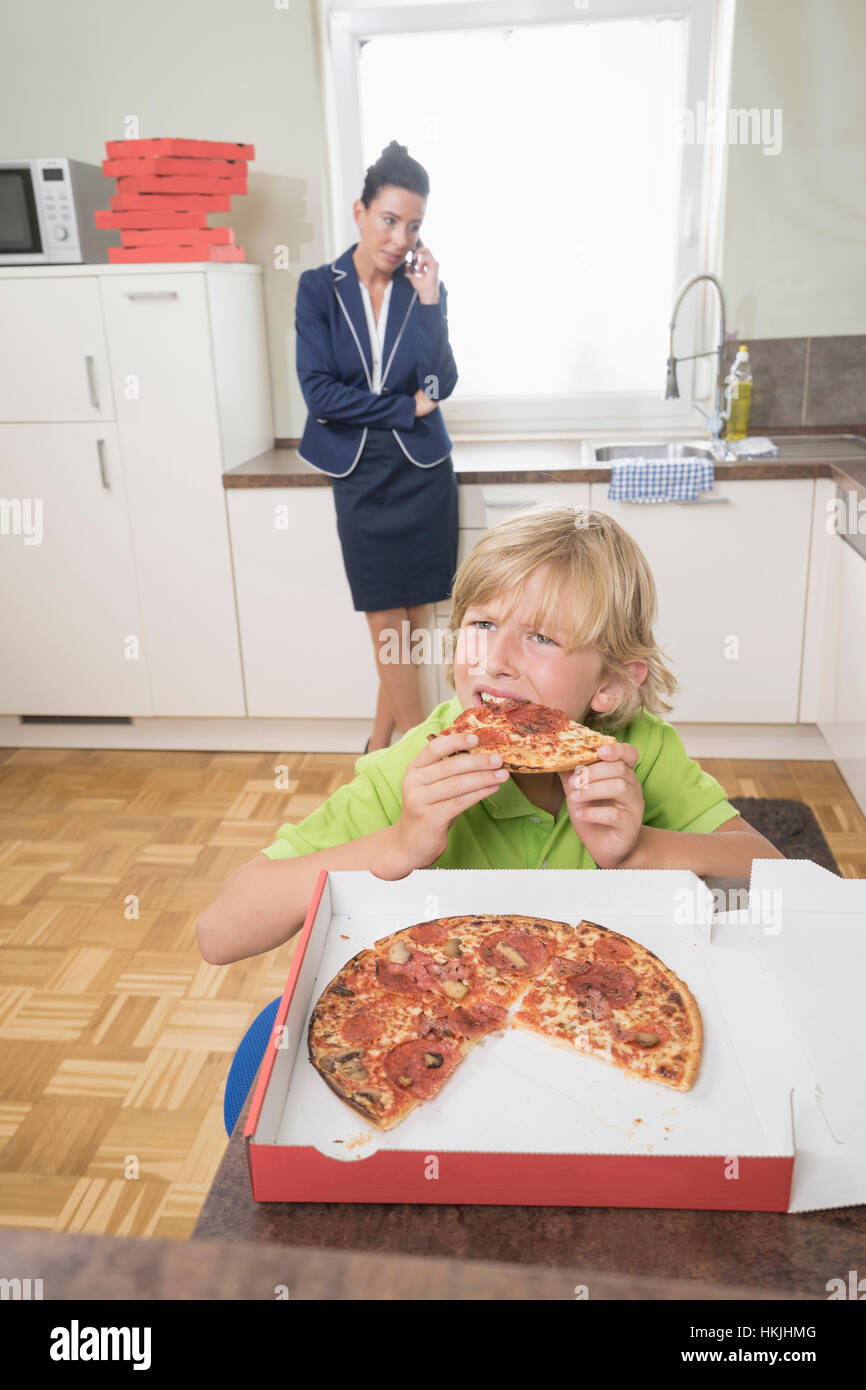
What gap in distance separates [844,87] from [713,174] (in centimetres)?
43

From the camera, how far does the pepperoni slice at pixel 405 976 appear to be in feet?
2.74

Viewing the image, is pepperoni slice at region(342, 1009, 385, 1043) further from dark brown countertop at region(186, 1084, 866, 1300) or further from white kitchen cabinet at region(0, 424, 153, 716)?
white kitchen cabinet at region(0, 424, 153, 716)

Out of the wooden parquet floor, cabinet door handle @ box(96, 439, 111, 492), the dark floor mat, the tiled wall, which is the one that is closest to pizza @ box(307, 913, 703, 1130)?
the wooden parquet floor

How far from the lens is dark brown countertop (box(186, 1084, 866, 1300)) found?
598 millimetres

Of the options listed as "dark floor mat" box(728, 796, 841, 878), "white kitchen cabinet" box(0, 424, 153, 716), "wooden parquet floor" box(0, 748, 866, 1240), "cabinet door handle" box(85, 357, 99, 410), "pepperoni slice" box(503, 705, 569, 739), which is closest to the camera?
"pepperoni slice" box(503, 705, 569, 739)

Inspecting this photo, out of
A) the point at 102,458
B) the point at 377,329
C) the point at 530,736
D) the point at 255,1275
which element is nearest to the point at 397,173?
the point at 377,329

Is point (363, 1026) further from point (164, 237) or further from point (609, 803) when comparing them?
point (164, 237)

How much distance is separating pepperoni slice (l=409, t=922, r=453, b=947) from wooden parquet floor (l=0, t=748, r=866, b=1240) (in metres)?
0.68

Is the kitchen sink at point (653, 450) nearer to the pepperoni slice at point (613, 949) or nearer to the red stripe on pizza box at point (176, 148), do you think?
the red stripe on pizza box at point (176, 148)

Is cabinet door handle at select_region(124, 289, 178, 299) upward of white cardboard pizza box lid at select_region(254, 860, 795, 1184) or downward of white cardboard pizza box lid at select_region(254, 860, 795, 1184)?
upward

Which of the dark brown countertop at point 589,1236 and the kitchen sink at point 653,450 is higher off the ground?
the kitchen sink at point 653,450

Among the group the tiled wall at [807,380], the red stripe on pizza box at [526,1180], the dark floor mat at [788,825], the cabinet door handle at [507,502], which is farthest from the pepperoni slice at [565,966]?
the tiled wall at [807,380]

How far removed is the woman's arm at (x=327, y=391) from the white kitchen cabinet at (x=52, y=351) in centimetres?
65

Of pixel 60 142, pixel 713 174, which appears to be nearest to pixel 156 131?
pixel 60 142
